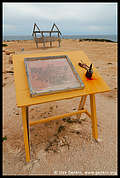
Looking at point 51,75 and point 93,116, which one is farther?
point 93,116

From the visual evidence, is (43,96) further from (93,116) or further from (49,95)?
(93,116)

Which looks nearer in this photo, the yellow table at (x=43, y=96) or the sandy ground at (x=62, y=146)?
the yellow table at (x=43, y=96)

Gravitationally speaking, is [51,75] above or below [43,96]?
above

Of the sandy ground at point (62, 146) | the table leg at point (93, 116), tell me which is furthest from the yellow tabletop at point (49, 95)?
the sandy ground at point (62, 146)

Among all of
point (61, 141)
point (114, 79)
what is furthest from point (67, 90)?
point (114, 79)

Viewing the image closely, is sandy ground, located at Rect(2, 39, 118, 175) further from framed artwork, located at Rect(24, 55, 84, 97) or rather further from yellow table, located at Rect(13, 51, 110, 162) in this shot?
framed artwork, located at Rect(24, 55, 84, 97)

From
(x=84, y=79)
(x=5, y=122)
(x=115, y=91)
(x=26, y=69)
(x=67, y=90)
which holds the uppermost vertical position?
(x=26, y=69)

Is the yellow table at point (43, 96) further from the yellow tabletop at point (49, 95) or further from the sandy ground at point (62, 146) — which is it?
the sandy ground at point (62, 146)

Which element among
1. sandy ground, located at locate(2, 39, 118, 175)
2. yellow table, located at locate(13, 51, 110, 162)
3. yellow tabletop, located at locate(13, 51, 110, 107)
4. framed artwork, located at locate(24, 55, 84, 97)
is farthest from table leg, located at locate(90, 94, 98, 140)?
framed artwork, located at locate(24, 55, 84, 97)

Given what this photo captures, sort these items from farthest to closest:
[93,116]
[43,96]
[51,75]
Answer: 1. [93,116]
2. [51,75]
3. [43,96]

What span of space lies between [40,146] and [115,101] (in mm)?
2593

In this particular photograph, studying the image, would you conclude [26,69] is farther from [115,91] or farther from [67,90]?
[115,91]

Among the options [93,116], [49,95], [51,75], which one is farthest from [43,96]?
[93,116]

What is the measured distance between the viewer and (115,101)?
12.1ft
